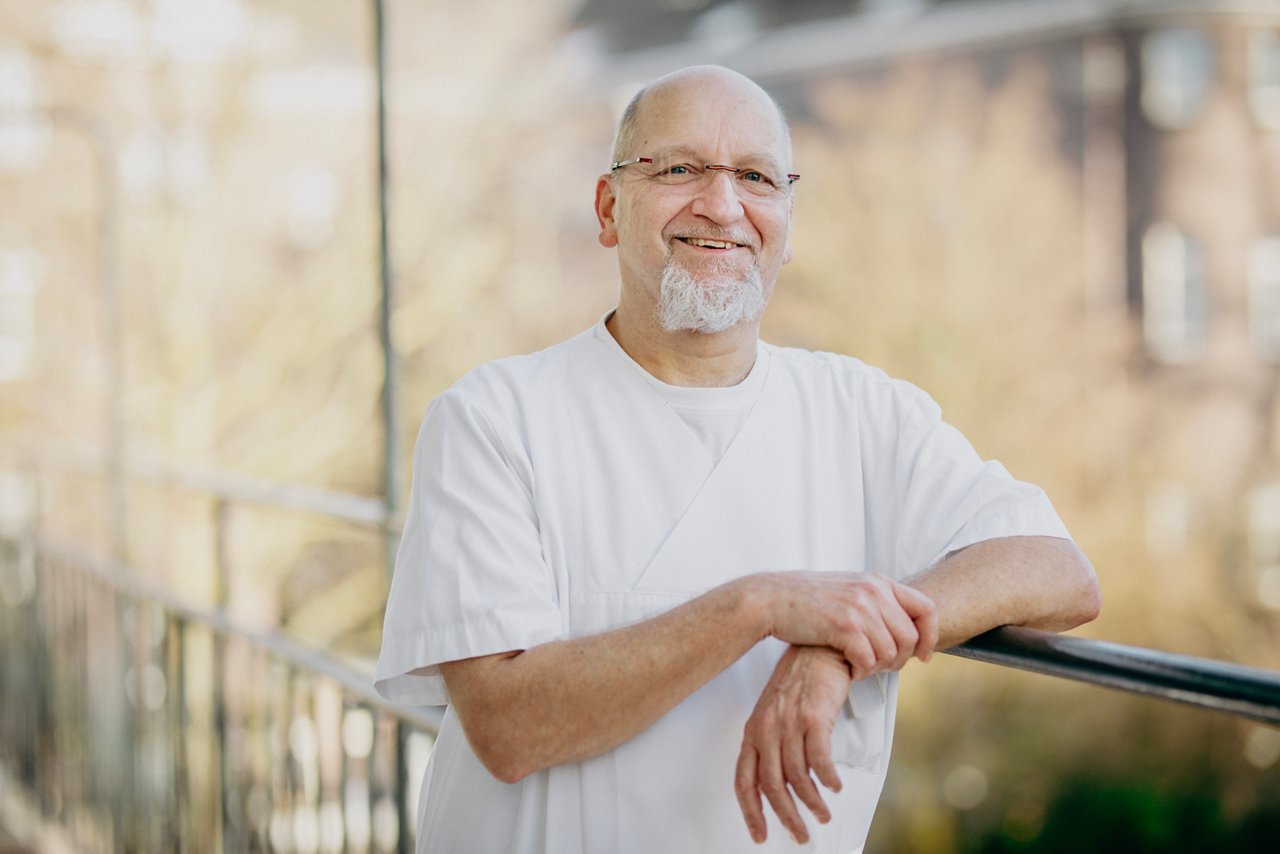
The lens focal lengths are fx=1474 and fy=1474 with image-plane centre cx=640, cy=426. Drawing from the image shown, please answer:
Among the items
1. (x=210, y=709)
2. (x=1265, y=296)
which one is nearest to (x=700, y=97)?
(x=210, y=709)

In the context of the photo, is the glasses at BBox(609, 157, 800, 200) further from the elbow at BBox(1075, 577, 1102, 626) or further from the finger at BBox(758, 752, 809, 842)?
the finger at BBox(758, 752, 809, 842)

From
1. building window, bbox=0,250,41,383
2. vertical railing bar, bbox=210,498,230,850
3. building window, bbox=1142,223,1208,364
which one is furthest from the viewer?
building window, bbox=1142,223,1208,364

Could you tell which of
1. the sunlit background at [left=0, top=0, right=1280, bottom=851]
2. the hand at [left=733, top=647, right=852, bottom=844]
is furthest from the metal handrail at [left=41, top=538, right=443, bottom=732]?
the sunlit background at [left=0, top=0, right=1280, bottom=851]

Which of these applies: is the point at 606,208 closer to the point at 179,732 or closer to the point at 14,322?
the point at 179,732

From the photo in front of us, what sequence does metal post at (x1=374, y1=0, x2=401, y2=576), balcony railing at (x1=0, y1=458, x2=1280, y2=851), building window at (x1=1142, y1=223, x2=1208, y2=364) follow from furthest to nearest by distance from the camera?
1. building window at (x1=1142, y1=223, x2=1208, y2=364)
2. metal post at (x1=374, y1=0, x2=401, y2=576)
3. balcony railing at (x1=0, y1=458, x2=1280, y2=851)

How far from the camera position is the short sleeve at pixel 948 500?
5.75 feet

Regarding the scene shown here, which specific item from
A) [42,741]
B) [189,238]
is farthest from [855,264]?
[42,741]

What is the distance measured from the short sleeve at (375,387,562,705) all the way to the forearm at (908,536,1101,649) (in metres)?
0.43

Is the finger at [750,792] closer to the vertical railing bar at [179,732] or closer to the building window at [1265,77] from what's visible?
the vertical railing bar at [179,732]

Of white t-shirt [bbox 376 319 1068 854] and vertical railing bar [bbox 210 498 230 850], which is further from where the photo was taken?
vertical railing bar [bbox 210 498 230 850]

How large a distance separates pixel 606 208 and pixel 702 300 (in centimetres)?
29

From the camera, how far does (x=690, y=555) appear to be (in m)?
1.74

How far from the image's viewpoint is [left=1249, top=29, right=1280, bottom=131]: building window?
2017cm

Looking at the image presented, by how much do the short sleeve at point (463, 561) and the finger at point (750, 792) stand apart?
25cm
